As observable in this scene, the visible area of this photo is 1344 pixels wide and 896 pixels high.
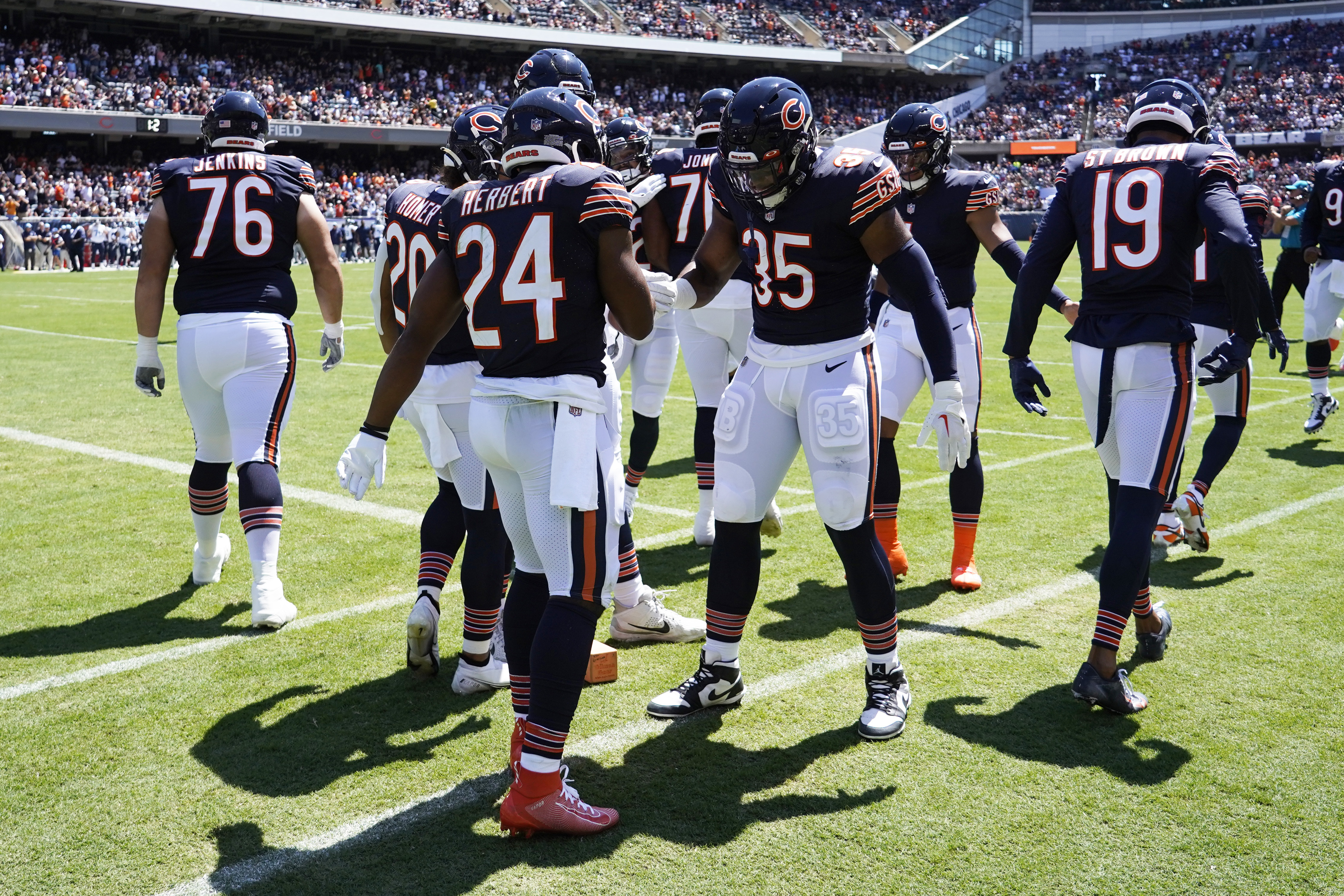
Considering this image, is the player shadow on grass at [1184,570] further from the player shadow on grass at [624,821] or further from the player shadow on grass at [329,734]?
the player shadow on grass at [329,734]

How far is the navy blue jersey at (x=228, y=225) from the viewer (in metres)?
5.30

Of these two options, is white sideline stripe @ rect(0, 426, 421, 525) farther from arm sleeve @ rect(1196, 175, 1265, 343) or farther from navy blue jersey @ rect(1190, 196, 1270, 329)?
navy blue jersey @ rect(1190, 196, 1270, 329)

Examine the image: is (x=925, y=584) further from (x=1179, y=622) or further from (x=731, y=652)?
(x=731, y=652)

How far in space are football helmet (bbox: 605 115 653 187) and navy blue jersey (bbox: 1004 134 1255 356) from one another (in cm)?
252

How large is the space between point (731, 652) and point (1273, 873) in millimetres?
1893

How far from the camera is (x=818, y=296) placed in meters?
4.03

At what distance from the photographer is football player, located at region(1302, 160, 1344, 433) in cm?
958

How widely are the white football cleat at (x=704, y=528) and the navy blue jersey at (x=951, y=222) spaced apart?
164 centimetres

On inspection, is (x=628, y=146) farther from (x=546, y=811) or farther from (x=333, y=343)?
(x=546, y=811)

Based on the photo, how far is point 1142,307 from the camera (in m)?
4.34

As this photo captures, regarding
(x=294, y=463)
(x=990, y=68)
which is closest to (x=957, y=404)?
(x=294, y=463)

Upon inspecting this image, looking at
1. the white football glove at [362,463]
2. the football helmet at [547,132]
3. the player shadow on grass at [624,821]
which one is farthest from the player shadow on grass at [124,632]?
the football helmet at [547,132]

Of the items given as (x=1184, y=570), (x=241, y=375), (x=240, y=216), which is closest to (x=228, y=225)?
(x=240, y=216)

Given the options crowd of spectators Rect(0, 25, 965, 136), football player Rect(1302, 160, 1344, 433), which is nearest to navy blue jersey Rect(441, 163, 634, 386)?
football player Rect(1302, 160, 1344, 433)
